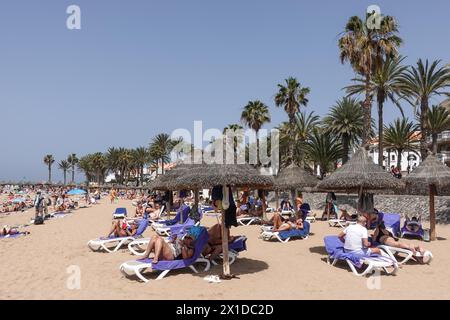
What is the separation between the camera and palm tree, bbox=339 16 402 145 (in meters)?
26.0

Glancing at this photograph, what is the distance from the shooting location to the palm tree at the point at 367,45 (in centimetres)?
2603

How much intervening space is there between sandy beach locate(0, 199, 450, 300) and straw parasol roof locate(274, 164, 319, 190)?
7464mm

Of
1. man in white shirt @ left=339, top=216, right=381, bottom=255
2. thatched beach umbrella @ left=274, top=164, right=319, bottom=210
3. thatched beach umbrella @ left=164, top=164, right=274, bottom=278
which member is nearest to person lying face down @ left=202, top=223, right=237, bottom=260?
thatched beach umbrella @ left=164, top=164, right=274, bottom=278

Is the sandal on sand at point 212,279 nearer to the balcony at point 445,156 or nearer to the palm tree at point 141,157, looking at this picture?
the balcony at point 445,156

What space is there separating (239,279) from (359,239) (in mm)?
2985

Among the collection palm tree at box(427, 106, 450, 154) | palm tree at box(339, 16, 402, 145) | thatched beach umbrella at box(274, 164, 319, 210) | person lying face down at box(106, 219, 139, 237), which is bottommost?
person lying face down at box(106, 219, 139, 237)

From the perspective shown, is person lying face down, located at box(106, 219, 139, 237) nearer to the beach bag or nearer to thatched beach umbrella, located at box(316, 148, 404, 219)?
thatched beach umbrella, located at box(316, 148, 404, 219)

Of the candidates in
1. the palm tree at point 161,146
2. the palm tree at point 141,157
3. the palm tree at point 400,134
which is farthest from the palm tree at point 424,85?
the palm tree at point 141,157

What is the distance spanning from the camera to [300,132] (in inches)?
1623

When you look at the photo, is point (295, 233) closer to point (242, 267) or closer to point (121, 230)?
point (242, 267)

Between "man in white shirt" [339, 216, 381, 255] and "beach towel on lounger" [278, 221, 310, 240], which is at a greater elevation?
"man in white shirt" [339, 216, 381, 255]

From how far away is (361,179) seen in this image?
11.1 metres

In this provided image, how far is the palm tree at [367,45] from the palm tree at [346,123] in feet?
28.2
